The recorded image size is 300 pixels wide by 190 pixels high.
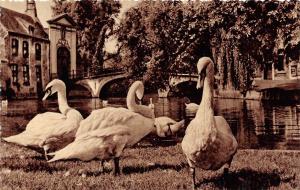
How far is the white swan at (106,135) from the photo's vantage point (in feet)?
12.0

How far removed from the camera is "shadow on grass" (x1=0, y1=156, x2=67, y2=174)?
4078mm

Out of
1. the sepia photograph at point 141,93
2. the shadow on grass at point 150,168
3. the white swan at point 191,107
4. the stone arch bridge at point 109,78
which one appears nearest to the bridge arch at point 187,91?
the sepia photograph at point 141,93

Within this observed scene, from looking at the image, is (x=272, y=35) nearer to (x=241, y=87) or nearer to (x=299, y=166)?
(x=241, y=87)

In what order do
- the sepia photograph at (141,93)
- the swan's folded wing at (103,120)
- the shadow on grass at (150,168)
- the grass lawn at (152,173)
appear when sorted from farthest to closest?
the shadow on grass at (150,168) → the swan's folded wing at (103,120) → the sepia photograph at (141,93) → the grass lawn at (152,173)

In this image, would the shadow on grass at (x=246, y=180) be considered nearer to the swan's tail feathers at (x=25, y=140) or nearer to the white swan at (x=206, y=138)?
the white swan at (x=206, y=138)

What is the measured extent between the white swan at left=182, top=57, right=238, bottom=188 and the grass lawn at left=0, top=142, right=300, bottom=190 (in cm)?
24

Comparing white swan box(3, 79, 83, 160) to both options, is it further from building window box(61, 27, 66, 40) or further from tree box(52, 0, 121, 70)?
building window box(61, 27, 66, 40)

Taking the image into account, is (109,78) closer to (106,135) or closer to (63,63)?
(63,63)

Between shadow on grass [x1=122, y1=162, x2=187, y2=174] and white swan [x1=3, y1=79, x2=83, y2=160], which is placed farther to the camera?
white swan [x1=3, y1=79, x2=83, y2=160]

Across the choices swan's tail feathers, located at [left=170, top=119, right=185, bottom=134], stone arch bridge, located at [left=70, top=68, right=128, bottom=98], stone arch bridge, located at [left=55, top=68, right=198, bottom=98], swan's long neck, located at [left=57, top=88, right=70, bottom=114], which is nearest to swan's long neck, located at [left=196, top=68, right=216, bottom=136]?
swan's long neck, located at [left=57, top=88, right=70, bottom=114]

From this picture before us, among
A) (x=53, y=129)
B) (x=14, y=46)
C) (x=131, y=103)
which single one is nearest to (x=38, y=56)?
(x=14, y=46)

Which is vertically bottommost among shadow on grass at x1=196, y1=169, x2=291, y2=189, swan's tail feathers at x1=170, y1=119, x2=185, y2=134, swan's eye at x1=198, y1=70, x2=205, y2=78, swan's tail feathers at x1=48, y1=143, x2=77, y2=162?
shadow on grass at x1=196, y1=169, x2=291, y2=189

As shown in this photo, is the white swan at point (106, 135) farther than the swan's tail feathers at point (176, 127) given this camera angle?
No

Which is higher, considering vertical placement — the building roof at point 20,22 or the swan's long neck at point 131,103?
the building roof at point 20,22
